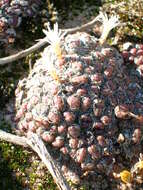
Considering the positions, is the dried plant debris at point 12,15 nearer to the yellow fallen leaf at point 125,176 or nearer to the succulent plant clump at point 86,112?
the succulent plant clump at point 86,112

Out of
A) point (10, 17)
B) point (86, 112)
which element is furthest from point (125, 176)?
point (10, 17)

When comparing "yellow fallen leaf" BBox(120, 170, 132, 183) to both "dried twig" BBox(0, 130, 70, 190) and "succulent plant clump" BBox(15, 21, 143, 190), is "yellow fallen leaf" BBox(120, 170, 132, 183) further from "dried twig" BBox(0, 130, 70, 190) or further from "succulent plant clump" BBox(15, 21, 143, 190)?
"dried twig" BBox(0, 130, 70, 190)

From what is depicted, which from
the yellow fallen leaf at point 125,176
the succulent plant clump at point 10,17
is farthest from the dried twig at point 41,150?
the succulent plant clump at point 10,17

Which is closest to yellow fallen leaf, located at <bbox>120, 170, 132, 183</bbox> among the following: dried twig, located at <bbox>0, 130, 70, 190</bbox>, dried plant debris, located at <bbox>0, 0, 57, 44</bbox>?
dried twig, located at <bbox>0, 130, 70, 190</bbox>

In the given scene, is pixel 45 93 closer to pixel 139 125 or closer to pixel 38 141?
pixel 38 141

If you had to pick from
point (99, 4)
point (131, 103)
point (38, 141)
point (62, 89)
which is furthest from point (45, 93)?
point (99, 4)
